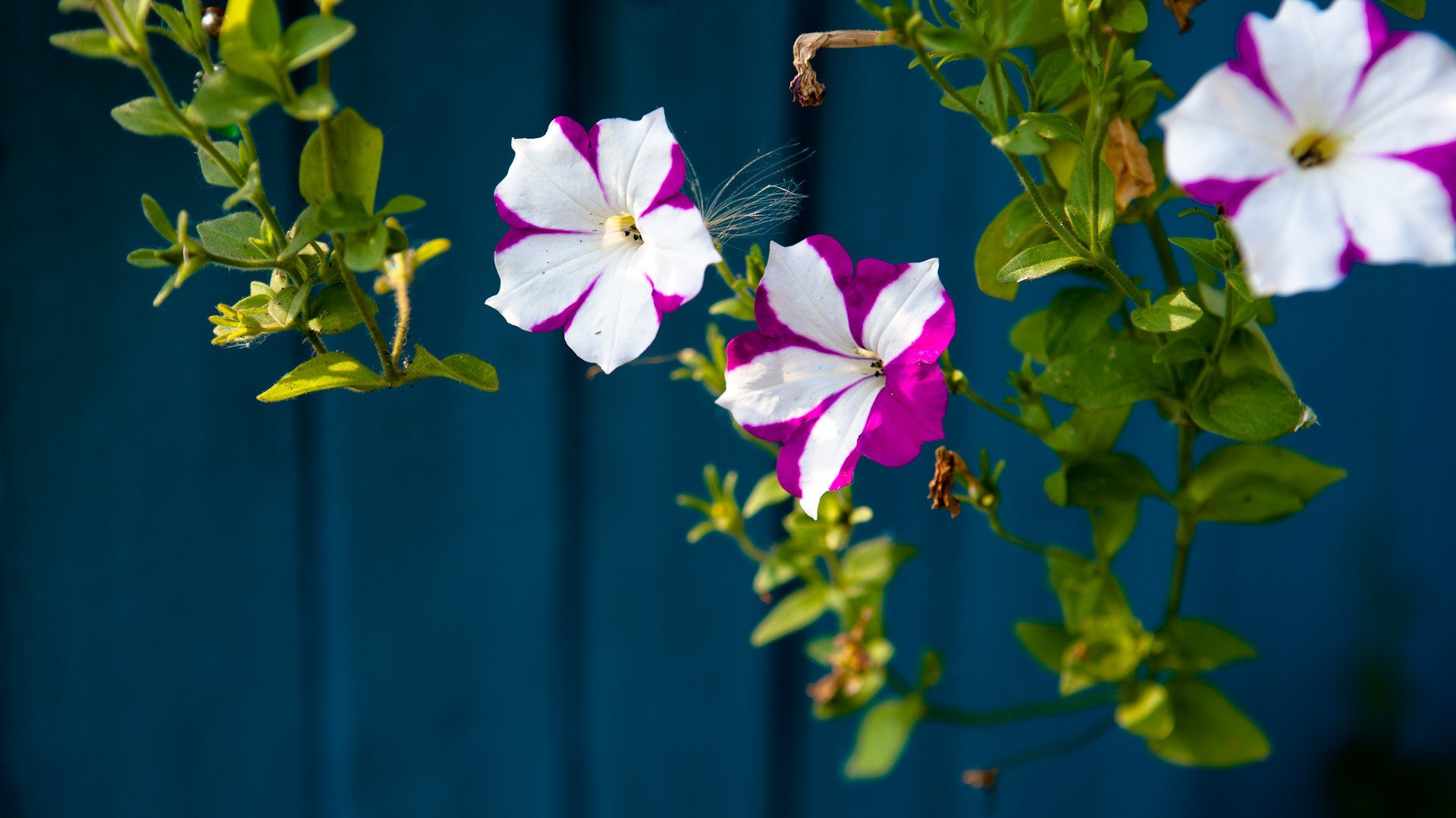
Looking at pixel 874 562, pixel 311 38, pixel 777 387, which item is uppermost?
pixel 311 38

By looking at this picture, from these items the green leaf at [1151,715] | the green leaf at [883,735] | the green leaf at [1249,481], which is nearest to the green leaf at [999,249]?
the green leaf at [1249,481]

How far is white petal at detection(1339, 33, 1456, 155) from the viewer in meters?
0.32

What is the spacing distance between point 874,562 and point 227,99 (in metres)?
0.48

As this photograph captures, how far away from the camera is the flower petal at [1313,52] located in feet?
1.07

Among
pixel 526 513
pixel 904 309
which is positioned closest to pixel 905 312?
pixel 904 309

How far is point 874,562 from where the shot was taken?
2.31 ft

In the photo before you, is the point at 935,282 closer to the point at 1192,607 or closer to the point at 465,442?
the point at 465,442

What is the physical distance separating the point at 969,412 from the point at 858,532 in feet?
0.57

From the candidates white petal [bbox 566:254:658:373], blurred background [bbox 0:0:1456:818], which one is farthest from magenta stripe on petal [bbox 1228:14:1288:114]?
blurred background [bbox 0:0:1456:818]

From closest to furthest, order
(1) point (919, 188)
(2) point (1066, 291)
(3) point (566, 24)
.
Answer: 1. (2) point (1066, 291)
2. (3) point (566, 24)
3. (1) point (919, 188)

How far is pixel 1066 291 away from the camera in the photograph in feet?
1.70

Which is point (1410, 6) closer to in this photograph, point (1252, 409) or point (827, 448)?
point (1252, 409)

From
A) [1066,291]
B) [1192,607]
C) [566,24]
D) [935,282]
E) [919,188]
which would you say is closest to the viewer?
[935,282]

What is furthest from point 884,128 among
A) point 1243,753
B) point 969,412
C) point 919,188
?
point 1243,753
